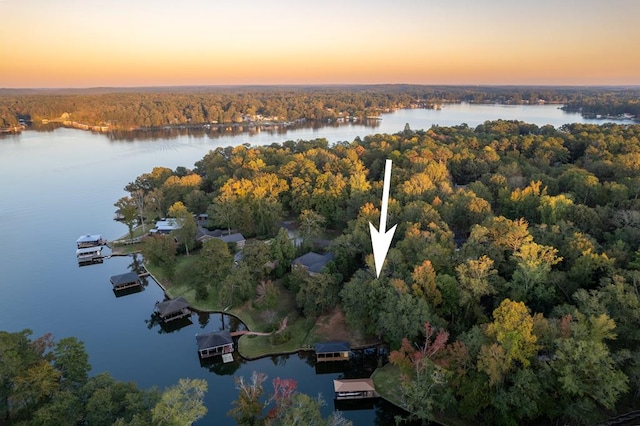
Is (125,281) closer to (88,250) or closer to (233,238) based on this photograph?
(88,250)

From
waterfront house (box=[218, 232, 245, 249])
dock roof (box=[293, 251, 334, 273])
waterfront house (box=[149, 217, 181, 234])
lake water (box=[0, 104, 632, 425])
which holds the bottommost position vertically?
lake water (box=[0, 104, 632, 425])

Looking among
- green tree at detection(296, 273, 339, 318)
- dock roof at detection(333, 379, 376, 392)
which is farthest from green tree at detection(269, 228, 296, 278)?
dock roof at detection(333, 379, 376, 392)

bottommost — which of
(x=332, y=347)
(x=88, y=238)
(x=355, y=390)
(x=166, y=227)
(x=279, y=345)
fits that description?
(x=279, y=345)

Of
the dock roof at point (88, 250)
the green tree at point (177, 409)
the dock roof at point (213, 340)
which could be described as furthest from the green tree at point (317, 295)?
the dock roof at point (88, 250)

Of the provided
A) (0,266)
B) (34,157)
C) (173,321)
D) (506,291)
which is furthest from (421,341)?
(34,157)

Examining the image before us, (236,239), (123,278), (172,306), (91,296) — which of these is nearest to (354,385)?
(172,306)

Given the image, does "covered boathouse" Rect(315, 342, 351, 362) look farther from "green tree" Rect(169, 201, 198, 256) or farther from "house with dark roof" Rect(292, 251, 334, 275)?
"green tree" Rect(169, 201, 198, 256)

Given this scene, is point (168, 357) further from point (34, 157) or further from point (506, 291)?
point (34, 157)
